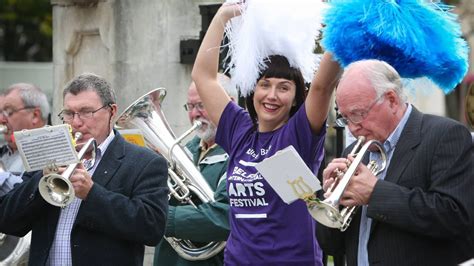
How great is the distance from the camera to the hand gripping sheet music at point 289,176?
17.3 ft

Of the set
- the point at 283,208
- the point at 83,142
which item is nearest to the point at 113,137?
the point at 83,142

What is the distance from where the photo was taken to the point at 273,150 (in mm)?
5977

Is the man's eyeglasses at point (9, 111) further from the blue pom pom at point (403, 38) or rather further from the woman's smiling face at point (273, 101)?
the blue pom pom at point (403, 38)

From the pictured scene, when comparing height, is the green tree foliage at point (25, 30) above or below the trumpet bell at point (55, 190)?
below

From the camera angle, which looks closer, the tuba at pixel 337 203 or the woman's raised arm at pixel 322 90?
the tuba at pixel 337 203

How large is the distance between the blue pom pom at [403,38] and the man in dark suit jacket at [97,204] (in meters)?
1.22

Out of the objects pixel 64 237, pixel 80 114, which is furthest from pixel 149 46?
pixel 64 237

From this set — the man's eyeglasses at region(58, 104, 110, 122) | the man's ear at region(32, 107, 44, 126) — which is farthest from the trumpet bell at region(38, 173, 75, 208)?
the man's ear at region(32, 107, 44, 126)

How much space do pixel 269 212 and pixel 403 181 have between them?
91 cm

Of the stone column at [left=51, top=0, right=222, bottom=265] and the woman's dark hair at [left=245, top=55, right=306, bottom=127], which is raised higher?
the woman's dark hair at [left=245, top=55, right=306, bottom=127]

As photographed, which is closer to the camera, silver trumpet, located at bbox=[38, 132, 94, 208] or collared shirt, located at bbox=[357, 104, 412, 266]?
collared shirt, located at bbox=[357, 104, 412, 266]

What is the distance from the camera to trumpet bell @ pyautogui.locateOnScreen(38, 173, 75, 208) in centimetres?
580

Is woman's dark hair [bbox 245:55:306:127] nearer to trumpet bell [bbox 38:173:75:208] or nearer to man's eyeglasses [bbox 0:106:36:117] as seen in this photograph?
trumpet bell [bbox 38:173:75:208]

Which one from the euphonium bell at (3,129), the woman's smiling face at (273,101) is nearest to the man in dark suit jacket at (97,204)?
the woman's smiling face at (273,101)
